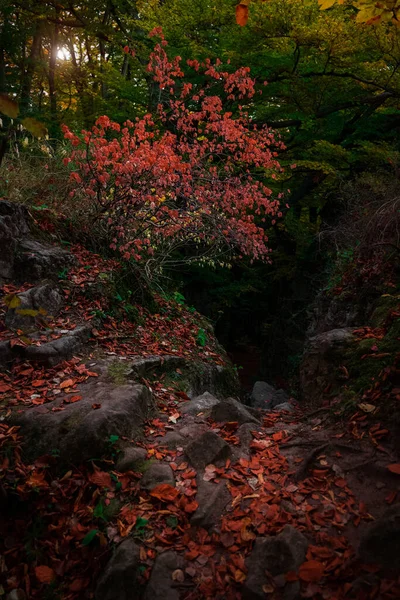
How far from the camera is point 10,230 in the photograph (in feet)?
19.7

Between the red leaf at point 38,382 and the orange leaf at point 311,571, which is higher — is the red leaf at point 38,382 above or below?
below

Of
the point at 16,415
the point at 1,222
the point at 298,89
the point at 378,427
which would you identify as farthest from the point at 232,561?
the point at 298,89

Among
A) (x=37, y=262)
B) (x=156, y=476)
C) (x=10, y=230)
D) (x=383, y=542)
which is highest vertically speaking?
(x=10, y=230)

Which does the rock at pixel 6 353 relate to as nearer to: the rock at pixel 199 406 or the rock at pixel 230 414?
the rock at pixel 199 406

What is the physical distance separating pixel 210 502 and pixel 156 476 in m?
0.54

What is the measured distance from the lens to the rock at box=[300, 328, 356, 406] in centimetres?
505

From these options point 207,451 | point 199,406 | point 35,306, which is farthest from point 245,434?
point 35,306

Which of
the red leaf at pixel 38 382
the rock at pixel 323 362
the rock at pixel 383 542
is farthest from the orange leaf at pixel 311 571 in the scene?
the red leaf at pixel 38 382

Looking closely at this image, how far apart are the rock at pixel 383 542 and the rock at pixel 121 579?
4.80ft

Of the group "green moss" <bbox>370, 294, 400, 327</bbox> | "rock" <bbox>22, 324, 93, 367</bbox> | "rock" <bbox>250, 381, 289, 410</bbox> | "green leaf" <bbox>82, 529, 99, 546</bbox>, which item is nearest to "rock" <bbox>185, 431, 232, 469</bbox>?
"green leaf" <bbox>82, 529, 99, 546</bbox>

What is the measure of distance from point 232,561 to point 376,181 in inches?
321

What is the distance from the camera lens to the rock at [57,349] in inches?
187

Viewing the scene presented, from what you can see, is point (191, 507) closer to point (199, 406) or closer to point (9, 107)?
point (199, 406)

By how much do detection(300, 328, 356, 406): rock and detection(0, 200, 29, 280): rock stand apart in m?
4.71
